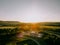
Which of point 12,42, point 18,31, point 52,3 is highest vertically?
point 52,3

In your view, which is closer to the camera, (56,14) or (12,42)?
(12,42)

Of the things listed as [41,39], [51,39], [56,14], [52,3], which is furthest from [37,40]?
[52,3]

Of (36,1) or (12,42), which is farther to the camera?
(36,1)

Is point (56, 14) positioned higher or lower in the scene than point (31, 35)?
higher

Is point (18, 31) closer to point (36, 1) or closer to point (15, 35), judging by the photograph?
point (15, 35)

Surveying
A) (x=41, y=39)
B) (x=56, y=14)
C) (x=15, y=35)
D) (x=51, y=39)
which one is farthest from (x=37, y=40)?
(x=56, y=14)

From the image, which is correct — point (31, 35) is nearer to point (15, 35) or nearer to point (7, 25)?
point (15, 35)
